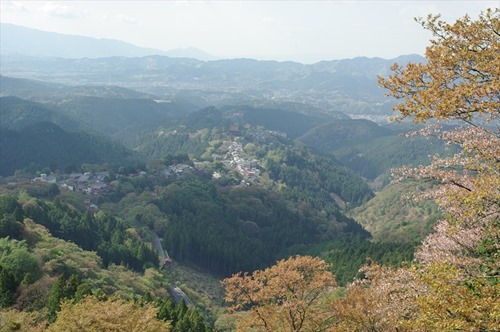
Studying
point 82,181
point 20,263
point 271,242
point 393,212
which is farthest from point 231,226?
point 393,212

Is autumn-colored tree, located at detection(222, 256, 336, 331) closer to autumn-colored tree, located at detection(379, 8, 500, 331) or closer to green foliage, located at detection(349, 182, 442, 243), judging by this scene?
autumn-colored tree, located at detection(379, 8, 500, 331)

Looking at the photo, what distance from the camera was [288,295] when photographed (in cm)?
2433

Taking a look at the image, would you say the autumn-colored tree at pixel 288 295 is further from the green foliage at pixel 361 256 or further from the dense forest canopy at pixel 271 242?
the green foliage at pixel 361 256

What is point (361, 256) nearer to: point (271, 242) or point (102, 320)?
point (271, 242)

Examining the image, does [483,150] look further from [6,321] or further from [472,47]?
[6,321]

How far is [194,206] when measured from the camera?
119m

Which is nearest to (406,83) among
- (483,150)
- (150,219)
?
(483,150)

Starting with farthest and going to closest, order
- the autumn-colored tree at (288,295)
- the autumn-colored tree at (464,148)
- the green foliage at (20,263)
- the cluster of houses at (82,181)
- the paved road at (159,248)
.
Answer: the cluster of houses at (82,181) → the paved road at (159,248) → the green foliage at (20,263) → the autumn-colored tree at (288,295) → the autumn-colored tree at (464,148)

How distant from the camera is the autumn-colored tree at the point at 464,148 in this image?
34.3ft

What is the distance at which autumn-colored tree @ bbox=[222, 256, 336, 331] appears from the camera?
950 inches

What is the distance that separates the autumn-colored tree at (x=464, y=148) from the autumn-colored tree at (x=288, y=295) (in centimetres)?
1147

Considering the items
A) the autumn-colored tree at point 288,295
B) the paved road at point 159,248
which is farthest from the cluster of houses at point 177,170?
the autumn-colored tree at point 288,295

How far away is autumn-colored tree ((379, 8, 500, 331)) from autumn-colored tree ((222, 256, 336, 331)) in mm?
11474

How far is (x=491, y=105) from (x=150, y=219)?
10107cm
